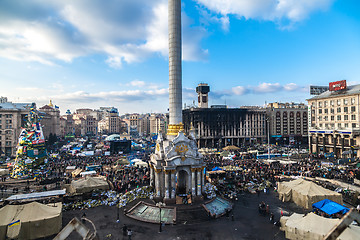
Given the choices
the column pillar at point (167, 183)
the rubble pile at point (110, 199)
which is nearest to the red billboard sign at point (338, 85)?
the column pillar at point (167, 183)

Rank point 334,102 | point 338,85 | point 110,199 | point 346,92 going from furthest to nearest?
point 334,102, point 338,85, point 346,92, point 110,199

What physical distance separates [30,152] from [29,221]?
26.4 meters

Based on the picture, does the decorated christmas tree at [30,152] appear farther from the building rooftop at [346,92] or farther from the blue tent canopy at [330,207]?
the building rooftop at [346,92]

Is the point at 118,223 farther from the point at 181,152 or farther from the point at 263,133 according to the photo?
the point at 263,133

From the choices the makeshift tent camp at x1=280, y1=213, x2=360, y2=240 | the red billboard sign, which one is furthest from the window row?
the makeshift tent camp at x1=280, y1=213, x2=360, y2=240

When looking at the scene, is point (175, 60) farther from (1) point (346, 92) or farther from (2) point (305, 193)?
(1) point (346, 92)

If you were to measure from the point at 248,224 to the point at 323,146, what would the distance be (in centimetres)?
5978

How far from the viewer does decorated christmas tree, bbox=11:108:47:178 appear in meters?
41.6

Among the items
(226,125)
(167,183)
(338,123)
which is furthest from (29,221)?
(226,125)

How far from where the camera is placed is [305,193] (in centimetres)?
2775

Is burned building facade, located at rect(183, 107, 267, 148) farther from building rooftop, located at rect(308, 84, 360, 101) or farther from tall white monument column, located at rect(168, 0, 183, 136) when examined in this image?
tall white monument column, located at rect(168, 0, 183, 136)

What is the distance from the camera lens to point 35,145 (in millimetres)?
44375

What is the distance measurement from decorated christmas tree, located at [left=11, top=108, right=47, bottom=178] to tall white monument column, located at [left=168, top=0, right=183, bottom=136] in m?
28.7

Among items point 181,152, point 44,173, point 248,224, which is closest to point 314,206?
point 248,224
